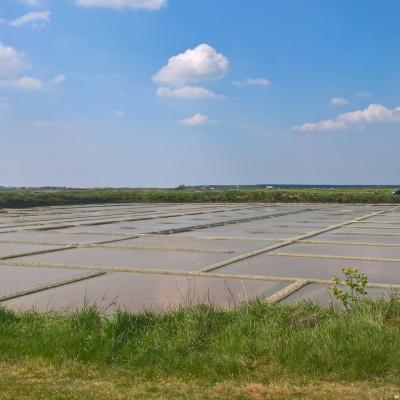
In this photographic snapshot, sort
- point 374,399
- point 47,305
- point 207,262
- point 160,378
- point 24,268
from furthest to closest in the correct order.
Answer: point 207,262, point 24,268, point 47,305, point 160,378, point 374,399

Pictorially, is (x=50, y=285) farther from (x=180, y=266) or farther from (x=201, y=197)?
(x=201, y=197)

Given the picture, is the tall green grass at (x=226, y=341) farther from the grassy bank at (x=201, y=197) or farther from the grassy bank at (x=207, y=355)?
the grassy bank at (x=201, y=197)

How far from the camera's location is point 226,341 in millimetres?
4777

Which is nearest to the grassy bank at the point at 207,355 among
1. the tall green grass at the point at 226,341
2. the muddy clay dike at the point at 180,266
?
the tall green grass at the point at 226,341

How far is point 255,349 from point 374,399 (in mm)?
1121

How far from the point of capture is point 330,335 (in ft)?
15.2

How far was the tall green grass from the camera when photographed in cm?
434

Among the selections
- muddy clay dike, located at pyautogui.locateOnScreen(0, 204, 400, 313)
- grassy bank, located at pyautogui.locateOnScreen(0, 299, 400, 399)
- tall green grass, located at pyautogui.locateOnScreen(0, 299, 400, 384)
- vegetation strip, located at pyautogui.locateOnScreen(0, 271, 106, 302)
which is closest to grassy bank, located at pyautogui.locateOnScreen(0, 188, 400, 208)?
muddy clay dike, located at pyautogui.locateOnScreen(0, 204, 400, 313)

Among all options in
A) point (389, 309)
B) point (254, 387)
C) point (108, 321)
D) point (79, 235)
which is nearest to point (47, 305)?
point (108, 321)

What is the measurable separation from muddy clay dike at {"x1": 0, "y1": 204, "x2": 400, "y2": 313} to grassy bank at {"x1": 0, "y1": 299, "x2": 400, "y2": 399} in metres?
1.18

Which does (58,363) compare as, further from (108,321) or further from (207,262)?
(207,262)

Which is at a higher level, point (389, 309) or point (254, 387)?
point (389, 309)

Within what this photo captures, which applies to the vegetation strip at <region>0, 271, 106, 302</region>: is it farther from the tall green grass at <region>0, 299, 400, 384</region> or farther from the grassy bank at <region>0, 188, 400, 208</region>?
the grassy bank at <region>0, 188, 400, 208</region>

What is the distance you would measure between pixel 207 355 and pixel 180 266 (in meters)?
5.07
